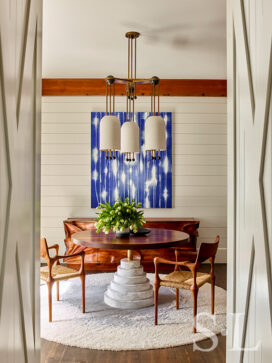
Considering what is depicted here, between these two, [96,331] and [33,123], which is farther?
[96,331]

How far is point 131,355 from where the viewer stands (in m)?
2.59

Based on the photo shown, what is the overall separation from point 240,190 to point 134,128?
2.47 metres

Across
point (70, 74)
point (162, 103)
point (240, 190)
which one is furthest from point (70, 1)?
point (240, 190)

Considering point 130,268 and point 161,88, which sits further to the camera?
point 161,88

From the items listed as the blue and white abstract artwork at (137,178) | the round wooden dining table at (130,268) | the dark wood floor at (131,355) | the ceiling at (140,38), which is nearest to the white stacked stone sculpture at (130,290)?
the round wooden dining table at (130,268)

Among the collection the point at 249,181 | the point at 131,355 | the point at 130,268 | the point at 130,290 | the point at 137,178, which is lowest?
the point at 131,355

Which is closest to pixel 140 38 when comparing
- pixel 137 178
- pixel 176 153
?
pixel 176 153

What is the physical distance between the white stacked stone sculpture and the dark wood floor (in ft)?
2.97

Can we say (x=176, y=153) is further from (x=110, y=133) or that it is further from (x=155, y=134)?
(x=110, y=133)

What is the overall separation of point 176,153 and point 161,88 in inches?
45.2

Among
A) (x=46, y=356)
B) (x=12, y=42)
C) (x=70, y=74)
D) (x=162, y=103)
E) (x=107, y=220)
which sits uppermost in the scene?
(x=70, y=74)

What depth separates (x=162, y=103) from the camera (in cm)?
568

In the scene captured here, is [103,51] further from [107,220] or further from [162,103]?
[107,220]

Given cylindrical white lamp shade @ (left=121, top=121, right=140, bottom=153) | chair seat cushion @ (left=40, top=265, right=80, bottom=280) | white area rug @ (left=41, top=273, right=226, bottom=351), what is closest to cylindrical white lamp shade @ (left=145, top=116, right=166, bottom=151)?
cylindrical white lamp shade @ (left=121, top=121, right=140, bottom=153)
